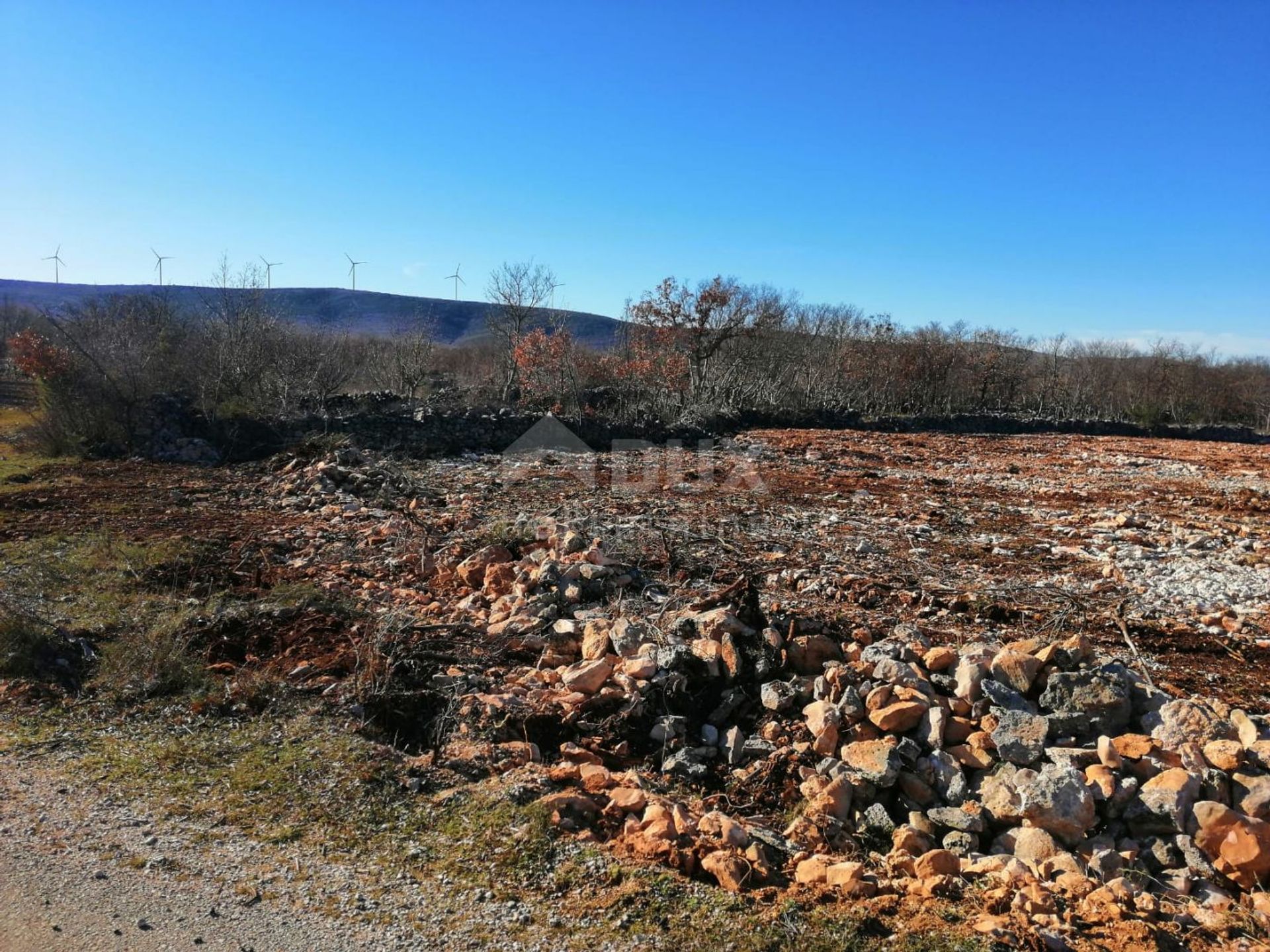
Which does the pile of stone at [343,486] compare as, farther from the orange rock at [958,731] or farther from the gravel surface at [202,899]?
the orange rock at [958,731]

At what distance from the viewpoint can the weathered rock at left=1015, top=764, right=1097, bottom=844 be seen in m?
2.86

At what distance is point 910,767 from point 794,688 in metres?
0.74

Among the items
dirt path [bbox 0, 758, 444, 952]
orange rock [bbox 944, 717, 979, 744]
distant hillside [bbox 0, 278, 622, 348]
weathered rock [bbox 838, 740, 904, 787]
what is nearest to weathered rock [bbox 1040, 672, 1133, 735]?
orange rock [bbox 944, 717, 979, 744]

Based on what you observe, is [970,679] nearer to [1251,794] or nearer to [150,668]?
[1251,794]

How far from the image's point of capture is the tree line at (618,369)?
45.4 feet

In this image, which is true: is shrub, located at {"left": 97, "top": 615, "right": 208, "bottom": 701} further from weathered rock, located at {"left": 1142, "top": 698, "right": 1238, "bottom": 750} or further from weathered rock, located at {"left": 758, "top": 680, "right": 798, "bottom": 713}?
weathered rock, located at {"left": 1142, "top": 698, "right": 1238, "bottom": 750}

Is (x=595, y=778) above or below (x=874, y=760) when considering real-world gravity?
below

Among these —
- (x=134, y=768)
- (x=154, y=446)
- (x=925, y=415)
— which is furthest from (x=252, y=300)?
(x=925, y=415)

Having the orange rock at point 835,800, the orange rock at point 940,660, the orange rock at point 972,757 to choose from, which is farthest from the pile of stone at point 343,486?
the orange rock at point 972,757

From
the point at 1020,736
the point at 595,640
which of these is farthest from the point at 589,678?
the point at 1020,736

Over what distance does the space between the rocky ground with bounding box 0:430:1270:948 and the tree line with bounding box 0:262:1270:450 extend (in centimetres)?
620

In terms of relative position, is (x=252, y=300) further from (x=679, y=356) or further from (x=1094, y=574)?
(x=1094, y=574)

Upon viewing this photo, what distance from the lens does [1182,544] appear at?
794 centimetres

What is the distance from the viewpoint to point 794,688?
3910 millimetres
